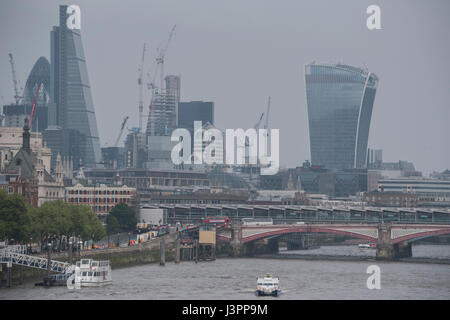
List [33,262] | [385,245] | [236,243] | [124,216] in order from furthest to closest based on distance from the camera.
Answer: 1. [124,216]
2. [236,243]
3. [385,245]
4. [33,262]

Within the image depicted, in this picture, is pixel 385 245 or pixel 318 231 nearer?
pixel 385 245

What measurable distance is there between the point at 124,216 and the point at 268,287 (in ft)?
239

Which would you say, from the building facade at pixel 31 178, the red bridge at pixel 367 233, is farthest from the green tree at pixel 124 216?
the red bridge at pixel 367 233

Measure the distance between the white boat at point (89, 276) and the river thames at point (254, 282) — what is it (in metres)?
1.54

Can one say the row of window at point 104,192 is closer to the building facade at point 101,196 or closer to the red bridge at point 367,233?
the building facade at point 101,196

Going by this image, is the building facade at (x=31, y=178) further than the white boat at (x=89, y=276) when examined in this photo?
Yes

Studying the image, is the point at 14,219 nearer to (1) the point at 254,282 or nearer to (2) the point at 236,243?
(1) the point at 254,282

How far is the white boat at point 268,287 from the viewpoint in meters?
107

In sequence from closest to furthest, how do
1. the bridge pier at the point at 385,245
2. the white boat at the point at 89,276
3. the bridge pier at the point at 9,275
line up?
the bridge pier at the point at 9,275 → the white boat at the point at 89,276 → the bridge pier at the point at 385,245

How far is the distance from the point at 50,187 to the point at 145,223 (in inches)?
746

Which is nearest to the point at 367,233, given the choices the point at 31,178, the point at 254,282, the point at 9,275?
the point at 254,282

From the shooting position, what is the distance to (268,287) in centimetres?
10700
